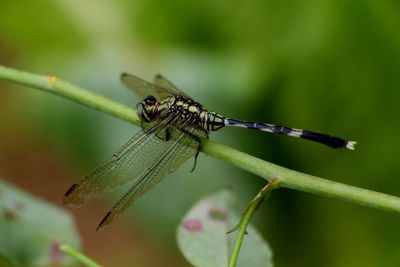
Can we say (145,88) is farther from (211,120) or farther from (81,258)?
(81,258)

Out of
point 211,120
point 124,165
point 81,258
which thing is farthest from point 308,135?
point 81,258

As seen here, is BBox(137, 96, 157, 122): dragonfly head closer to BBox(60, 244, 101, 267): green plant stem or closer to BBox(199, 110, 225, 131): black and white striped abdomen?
BBox(199, 110, 225, 131): black and white striped abdomen

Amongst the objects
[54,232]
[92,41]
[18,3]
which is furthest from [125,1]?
[54,232]

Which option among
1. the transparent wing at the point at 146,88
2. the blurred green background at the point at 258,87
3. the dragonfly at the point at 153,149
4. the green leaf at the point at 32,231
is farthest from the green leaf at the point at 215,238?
the blurred green background at the point at 258,87

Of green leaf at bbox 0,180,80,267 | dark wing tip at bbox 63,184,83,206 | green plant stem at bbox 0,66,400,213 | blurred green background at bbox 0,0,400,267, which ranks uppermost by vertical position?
blurred green background at bbox 0,0,400,267

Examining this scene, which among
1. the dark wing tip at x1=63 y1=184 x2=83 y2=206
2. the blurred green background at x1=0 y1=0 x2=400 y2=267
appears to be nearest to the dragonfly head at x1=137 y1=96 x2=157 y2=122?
the dark wing tip at x1=63 y1=184 x2=83 y2=206

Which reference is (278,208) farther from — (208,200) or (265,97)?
(208,200)

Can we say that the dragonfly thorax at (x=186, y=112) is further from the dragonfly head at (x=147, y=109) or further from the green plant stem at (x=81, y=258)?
the green plant stem at (x=81, y=258)
